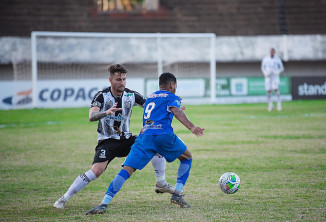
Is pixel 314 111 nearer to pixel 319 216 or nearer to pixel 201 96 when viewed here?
pixel 201 96

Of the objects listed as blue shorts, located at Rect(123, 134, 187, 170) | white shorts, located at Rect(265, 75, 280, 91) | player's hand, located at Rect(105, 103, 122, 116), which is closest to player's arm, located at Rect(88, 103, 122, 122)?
player's hand, located at Rect(105, 103, 122, 116)

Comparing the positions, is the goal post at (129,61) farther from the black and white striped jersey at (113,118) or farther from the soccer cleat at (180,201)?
the soccer cleat at (180,201)

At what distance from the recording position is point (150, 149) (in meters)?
6.57

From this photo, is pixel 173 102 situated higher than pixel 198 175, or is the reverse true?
pixel 173 102

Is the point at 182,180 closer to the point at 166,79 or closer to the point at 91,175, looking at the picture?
the point at 91,175

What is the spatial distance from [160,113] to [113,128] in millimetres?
787

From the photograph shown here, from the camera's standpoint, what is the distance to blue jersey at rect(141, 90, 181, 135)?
658cm

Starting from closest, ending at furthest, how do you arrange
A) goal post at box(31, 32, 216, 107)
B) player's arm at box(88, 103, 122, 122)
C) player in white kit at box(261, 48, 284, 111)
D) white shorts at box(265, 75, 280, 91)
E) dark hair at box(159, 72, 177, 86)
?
player's arm at box(88, 103, 122, 122)
dark hair at box(159, 72, 177, 86)
player in white kit at box(261, 48, 284, 111)
white shorts at box(265, 75, 280, 91)
goal post at box(31, 32, 216, 107)

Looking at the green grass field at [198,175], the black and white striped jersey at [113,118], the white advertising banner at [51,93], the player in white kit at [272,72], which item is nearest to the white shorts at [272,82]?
the player in white kit at [272,72]

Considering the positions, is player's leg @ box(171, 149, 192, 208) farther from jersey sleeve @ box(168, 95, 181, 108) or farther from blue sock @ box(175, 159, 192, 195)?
jersey sleeve @ box(168, 95, 181, 108)

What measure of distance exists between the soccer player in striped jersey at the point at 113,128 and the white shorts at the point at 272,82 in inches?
671

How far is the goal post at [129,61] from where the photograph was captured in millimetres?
26967

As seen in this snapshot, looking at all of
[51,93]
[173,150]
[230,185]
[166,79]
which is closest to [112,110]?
[166,79]

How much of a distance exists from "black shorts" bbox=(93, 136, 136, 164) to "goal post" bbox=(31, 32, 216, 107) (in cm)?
1963
